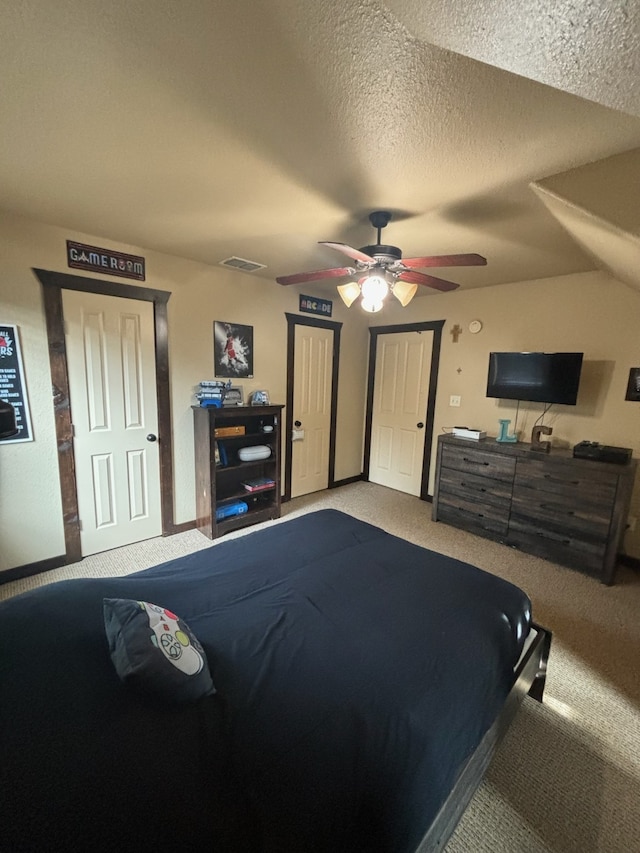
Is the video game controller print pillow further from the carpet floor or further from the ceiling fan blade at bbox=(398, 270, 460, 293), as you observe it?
the ceiling fan blade at bbox=(398, 270, 460, 293)

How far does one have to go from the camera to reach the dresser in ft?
8.67

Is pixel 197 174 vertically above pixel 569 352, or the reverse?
pixel 197 174

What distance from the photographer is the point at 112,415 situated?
2.80m

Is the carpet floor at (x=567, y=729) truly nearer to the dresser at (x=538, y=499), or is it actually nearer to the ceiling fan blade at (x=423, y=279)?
the dresser at (x=538, y=499)

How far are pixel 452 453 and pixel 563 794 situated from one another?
250 cm

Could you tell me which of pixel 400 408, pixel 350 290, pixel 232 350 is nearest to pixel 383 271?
pixel 350 290

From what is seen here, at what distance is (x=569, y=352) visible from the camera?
3133mm

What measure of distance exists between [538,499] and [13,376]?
4.12 meters

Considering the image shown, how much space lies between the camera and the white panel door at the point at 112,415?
262 centimetres

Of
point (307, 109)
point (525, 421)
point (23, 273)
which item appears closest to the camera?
point (307, 109)

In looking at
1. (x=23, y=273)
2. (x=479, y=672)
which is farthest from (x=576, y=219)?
(x=23, y=273)

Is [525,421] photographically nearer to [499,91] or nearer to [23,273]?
[499,91]

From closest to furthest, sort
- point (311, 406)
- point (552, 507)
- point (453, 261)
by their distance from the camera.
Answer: point (453, 261), point (552, 507), point (311, 406)

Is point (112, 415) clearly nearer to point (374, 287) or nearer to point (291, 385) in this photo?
point (291, 385)
